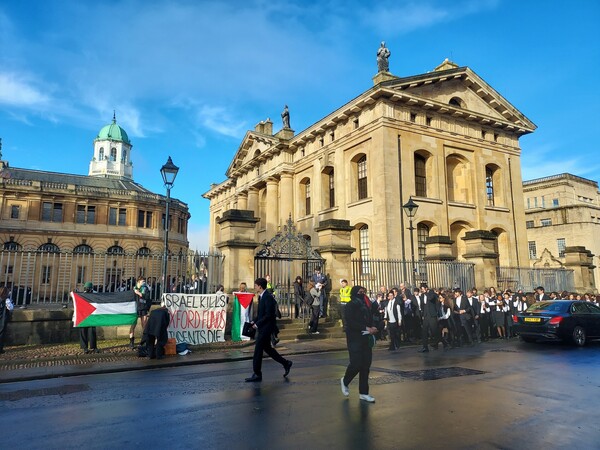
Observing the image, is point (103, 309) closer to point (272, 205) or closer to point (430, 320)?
point (430, 320)

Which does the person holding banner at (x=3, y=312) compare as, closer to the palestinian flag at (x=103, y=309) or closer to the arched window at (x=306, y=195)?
the palestinian flag at (x=103, y=309)

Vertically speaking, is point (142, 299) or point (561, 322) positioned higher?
point (142, 299)

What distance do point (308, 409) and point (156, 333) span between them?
5890 mm

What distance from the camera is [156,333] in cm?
1036

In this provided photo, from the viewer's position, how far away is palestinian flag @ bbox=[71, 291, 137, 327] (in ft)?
36.9

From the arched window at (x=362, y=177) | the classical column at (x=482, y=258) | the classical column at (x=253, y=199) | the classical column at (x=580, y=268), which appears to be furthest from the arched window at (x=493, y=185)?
the classical column at (x=253, y=199)

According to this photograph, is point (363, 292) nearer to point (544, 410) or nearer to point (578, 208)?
point (544, 410)

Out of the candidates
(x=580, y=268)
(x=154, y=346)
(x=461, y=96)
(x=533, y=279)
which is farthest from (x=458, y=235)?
(x=154, y=346)

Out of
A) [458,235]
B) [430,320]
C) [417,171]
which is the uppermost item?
[417,171]

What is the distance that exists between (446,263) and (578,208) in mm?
36868

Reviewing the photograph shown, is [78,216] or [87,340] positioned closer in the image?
[87,340]

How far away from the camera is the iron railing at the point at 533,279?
2270 centimetres

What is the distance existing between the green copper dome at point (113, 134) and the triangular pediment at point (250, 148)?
59592 mm

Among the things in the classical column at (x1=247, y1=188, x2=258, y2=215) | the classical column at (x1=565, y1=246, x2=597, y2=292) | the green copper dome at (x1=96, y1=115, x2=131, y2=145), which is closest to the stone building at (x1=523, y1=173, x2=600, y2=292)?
the classical column at (x1=565, y1=246, x2=597, y2=292)
